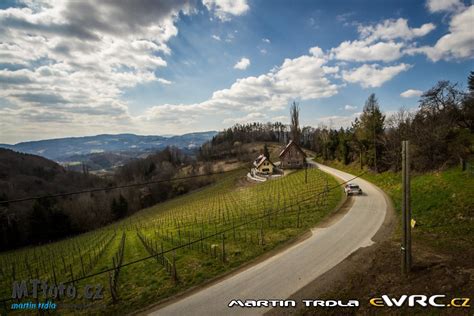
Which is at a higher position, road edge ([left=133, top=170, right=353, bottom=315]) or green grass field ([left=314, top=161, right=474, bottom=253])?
green grass field ([left=314, top=161, right=474, bottom=253])

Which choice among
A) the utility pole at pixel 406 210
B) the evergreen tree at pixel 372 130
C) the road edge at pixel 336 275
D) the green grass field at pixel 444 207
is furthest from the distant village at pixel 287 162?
the utility pole at pixel 406 210

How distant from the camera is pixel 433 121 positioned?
108ft

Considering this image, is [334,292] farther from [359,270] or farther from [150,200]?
[150,200]

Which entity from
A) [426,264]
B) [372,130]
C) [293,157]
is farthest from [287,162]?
[426,264]

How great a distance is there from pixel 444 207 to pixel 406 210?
42.3 ft

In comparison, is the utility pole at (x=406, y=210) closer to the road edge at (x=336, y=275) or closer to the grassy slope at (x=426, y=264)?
the grassy slope at (x=426, y=264)

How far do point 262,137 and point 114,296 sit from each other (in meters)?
162

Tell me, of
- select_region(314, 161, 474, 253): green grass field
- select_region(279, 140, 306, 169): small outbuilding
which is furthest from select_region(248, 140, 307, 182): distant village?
select_region(314, 161, 474, 253): green grass field

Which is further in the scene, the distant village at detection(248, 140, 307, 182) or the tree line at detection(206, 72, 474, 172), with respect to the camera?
the distant village at detection(248, 140, 307, 182)

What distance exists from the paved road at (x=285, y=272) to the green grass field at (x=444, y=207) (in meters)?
3.54

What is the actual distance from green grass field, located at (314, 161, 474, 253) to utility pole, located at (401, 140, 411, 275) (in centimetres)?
456

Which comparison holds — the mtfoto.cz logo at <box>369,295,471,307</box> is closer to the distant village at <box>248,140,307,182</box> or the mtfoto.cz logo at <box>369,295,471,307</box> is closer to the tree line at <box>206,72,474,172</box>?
the tree line at <box>206,72,474,172</box>

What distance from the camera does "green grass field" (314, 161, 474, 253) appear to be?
15.5 metres

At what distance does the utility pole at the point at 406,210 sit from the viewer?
11.2 m
